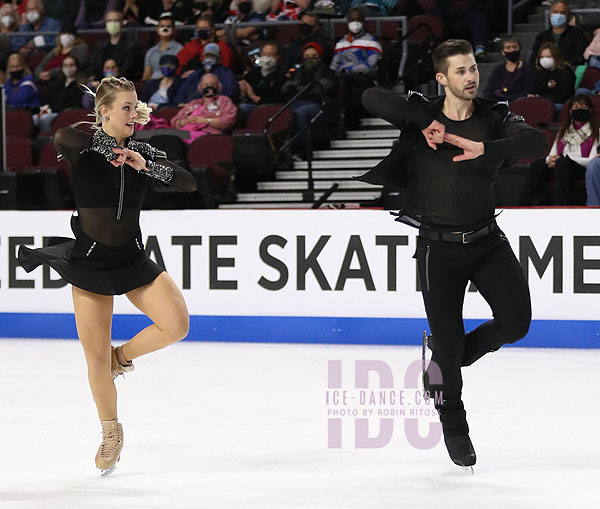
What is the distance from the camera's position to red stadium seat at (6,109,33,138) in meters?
11.9

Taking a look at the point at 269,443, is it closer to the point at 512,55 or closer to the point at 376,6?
the point at 512,55

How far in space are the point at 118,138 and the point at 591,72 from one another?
7043mm

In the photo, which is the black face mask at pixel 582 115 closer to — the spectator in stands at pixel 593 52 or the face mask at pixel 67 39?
the spectator in stands at pixel 593 52

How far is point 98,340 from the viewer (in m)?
4.18

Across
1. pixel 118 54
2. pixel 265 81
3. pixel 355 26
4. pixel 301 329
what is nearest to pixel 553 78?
pixel 355 26

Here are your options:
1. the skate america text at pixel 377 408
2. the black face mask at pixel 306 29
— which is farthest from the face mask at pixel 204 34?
the skate america text at pixel 377 408

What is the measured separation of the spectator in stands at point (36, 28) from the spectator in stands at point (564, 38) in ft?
19.6

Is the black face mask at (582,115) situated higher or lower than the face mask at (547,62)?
lower

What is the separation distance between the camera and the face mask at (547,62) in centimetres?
1026

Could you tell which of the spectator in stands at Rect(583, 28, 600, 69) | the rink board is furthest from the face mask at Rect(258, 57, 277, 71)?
the rink board

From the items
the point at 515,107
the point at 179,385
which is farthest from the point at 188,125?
the point at 179,385

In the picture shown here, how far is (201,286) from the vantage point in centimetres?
853

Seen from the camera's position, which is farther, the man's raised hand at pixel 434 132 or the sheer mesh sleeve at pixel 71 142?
the sheer mesh sleeve at pixel 71 142

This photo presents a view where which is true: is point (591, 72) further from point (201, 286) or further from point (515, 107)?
point (201, 286)
